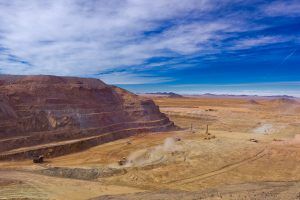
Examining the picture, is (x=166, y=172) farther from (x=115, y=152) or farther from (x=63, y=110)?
(x=63, y=110)

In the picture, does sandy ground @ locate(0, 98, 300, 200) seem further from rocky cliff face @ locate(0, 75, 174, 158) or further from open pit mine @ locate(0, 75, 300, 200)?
rocky cliff face @ locate(0, 75, 174, 158)

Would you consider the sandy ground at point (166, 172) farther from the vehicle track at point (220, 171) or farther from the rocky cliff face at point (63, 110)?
the rocky cliff face at point (63, 110)

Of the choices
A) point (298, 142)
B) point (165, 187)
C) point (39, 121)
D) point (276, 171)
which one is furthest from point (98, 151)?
point (298, 142)

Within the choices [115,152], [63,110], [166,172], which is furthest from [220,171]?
[63,110]

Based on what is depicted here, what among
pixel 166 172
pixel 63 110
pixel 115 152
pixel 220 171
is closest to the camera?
pixel 166 172

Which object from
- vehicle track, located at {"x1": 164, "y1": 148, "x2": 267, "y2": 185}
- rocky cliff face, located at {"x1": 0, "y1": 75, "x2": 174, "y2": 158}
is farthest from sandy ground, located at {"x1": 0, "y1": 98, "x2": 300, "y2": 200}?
rocky cliff face, located at {"x1": 0, "y1": 75, "x2": 174, "y2": 158}

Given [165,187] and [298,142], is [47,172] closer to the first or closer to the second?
[165,187]
